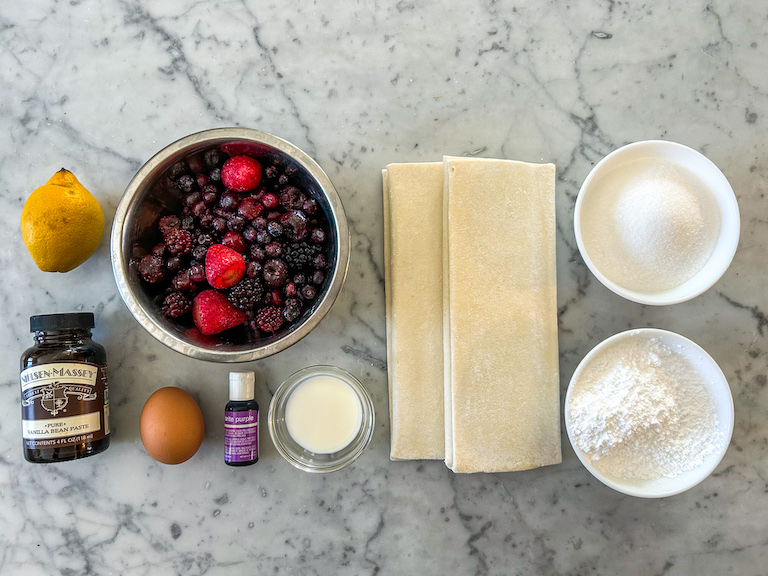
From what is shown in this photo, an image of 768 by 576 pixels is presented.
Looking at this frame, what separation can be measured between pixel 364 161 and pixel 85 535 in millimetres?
975

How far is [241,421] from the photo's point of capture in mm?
998

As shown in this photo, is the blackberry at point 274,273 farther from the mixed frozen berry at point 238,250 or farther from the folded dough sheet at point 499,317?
the folded dough sheet at point 499,317

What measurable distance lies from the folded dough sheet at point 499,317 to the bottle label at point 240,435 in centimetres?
38

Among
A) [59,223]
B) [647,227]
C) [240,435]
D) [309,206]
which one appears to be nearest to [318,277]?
[309,206]

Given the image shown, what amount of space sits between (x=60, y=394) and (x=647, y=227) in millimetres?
1118

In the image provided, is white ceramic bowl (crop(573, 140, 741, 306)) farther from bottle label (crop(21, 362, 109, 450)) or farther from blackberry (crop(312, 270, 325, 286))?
bottle label (crop(21, 362, 109, 450))

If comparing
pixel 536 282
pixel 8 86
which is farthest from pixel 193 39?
pixel 536 282

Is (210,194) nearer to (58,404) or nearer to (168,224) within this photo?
→ (168,224)

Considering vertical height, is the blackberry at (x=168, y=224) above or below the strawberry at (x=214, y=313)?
above

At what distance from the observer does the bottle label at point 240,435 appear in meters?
1.00

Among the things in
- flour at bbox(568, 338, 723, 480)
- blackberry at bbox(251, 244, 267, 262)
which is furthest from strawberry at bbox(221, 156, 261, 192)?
flour at bbox(568, 338, 723, 480)

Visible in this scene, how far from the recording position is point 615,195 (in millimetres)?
1016

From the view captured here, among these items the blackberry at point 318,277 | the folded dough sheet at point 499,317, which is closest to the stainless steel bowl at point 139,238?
the blackberry at point 318,277

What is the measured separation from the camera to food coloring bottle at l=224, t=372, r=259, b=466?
996mm
